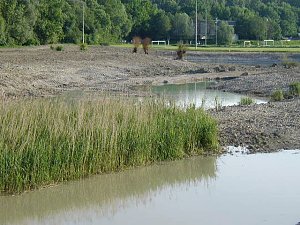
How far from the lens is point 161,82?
119 feet

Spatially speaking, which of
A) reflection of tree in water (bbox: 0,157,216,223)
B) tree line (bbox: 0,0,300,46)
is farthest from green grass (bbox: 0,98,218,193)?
tree line (bbox: 0,0,300,46)

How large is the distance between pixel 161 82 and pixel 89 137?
77.2 ft

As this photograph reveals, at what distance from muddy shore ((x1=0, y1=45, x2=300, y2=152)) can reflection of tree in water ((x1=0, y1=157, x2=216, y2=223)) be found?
253 cm

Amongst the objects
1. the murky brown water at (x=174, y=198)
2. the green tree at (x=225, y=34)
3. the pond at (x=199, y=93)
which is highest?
the green tree at (x=225, y=34)

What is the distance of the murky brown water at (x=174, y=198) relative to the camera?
1086 cm

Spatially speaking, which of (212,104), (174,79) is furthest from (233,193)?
(174,79)

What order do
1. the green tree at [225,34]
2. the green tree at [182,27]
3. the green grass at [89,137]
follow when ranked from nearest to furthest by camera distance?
the green grass at [89,137] → the green tree at [225,34] → the green tree at [182,27]

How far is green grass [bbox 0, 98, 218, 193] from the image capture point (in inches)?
465

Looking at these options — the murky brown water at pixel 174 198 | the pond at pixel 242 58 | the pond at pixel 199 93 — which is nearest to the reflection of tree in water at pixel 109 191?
the murky brown water at pixel 174 198

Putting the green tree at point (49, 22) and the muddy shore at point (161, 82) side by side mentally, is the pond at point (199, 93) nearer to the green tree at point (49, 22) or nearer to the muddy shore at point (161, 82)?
the muddy shore at point (161, 82)

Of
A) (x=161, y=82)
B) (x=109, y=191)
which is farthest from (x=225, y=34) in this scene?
A: (x=109, y=191)

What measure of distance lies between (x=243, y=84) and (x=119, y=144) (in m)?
21.0

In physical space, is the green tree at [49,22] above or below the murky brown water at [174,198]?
above

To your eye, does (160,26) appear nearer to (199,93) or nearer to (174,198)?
(199,93)
